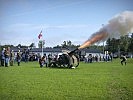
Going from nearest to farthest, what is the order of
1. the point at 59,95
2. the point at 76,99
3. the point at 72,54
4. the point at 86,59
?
the point at 76,99 → the point at 59,95 → the point at 72,54 → the point at 86,59

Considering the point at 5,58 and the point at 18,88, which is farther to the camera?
the point at 5,58

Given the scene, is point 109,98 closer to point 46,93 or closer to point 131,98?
point 131,98

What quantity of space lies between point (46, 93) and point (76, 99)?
144 centimetres

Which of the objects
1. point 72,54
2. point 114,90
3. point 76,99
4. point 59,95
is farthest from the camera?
point 72,54

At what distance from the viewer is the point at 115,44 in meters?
84.2

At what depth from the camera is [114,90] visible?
11.7 metres

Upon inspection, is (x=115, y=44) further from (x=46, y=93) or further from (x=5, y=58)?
(x=46, y=93)

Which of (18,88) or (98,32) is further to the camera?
(98,32)

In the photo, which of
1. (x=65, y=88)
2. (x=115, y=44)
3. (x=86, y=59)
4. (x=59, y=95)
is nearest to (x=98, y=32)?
(x=65, y=88)


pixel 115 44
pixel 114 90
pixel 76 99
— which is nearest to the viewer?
pixel 76 99

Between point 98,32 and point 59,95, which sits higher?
point 98,32

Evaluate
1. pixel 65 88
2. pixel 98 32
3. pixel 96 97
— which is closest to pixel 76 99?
pixel 96 97

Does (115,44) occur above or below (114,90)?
above

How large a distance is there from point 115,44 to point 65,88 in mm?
73494
